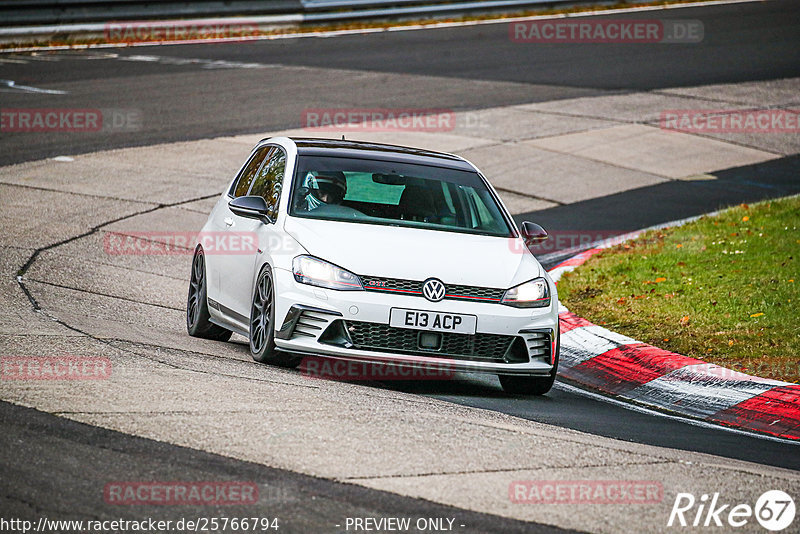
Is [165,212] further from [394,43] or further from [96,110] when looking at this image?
[394,43]

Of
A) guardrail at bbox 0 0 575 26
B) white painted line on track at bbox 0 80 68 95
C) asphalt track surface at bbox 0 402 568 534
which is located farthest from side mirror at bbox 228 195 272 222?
guardrail at bbox 0 0 575 26

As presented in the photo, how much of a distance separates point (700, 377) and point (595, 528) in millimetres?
3850

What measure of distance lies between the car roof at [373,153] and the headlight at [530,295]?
5.10 feet

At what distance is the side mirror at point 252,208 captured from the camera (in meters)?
8.61

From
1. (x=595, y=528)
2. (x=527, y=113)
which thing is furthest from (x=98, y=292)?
(x=527, y=113)

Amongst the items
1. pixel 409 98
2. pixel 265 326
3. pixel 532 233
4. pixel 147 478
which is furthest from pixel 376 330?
pixel 409 98

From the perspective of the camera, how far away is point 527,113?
2169 centimetres

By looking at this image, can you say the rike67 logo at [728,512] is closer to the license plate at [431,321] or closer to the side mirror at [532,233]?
the license plate at [431,321]

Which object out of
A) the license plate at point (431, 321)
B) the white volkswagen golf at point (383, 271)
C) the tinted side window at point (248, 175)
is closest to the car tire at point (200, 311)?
the white volkswagen golf at point (383, 271)

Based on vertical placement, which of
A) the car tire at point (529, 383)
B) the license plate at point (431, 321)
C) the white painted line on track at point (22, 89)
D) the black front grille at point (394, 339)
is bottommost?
the car tire at point (529, 383)

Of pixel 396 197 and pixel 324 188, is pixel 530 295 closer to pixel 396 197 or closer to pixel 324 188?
pixel 396 197

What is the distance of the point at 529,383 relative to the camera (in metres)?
8.41

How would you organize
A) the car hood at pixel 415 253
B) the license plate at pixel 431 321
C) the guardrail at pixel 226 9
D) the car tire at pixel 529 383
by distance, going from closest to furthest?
the license plate at pixel 431 321 → the car hood at pixel 415 253 → the car tire at pixel 529 383 → the guardrail at pixel 226 9

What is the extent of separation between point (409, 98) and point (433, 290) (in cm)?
1521
